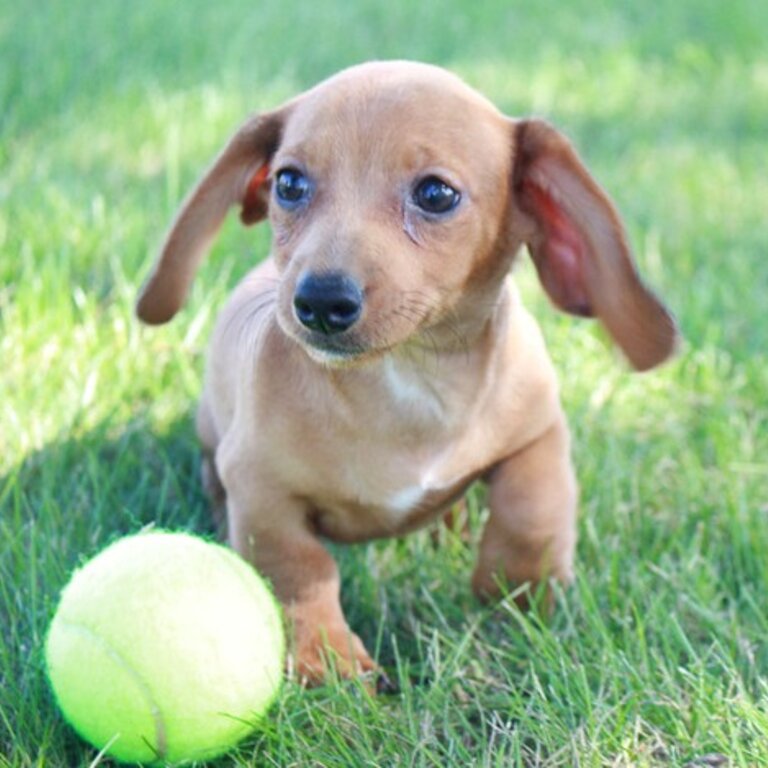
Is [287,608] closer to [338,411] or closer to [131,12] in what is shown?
[338,411]

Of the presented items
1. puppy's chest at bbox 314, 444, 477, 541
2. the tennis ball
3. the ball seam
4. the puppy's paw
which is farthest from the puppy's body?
the ball seam

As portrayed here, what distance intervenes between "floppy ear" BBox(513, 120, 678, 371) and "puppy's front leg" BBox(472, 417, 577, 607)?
30 centimetres

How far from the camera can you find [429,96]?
8.55 ft

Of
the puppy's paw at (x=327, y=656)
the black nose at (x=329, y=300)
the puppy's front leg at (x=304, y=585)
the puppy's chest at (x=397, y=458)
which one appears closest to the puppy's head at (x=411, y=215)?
the black nose at (x=329, y=300)

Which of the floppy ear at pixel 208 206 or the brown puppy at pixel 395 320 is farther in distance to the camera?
the floppy ear at pixel 208 206

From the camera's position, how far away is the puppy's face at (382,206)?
7.91 feet

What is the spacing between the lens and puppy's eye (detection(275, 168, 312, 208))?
262 cm

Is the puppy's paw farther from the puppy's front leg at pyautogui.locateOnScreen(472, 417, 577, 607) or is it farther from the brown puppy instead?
the puppy's front leg at pyautogui.locateOnScreen(472, 417, 577, 607)

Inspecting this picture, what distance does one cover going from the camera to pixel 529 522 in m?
2.91

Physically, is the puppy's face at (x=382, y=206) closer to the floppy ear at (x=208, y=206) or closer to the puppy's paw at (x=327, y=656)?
the floppy ear at (x=208, y=206)

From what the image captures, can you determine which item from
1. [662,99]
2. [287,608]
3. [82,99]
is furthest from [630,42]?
[287,608]

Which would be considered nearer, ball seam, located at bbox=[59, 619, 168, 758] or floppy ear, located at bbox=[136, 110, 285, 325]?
ball seam, located at bbox=[59, 619, 168, 758]

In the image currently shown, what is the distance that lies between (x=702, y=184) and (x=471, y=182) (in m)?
3.10

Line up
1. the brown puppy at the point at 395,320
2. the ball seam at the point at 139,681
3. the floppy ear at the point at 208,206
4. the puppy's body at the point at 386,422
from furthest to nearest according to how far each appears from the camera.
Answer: the floppy ear at the point at 208,206 → the puppy's body at the point at 386,422 → the brown puppy at the point at 395,320 → the ball seam at the point at 139,681
